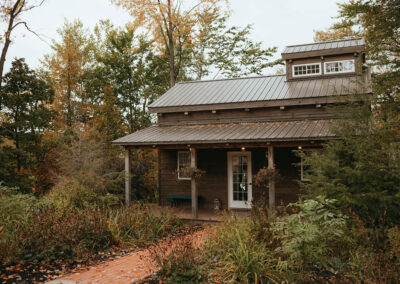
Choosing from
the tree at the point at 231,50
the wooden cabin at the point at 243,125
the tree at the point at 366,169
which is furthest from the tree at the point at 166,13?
the tree at the point at 366,169

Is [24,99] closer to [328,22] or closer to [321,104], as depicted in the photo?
[321,104]

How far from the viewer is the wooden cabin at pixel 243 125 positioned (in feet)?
39.8

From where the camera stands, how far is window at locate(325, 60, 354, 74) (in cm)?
1362

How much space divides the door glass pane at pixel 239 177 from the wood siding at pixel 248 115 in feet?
5.57

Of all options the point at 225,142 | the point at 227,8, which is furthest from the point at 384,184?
the point at 227,8

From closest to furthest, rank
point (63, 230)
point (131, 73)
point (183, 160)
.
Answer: point (63, 230) → point (183, 160) → point (131, 73)

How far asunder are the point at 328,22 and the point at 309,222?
22.3 metres

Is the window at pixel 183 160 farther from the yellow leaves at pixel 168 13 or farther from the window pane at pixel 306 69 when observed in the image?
the yellow leaves at pixel 168 13

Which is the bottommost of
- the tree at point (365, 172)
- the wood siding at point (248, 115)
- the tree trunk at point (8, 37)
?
the tree at point (365, 172)

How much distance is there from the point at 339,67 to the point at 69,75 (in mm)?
18542

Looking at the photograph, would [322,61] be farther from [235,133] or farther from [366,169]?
[366,169]

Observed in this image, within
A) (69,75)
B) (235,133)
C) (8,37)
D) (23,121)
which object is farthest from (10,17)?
(235,133)

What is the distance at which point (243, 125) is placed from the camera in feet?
43.1

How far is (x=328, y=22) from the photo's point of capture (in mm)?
23984
